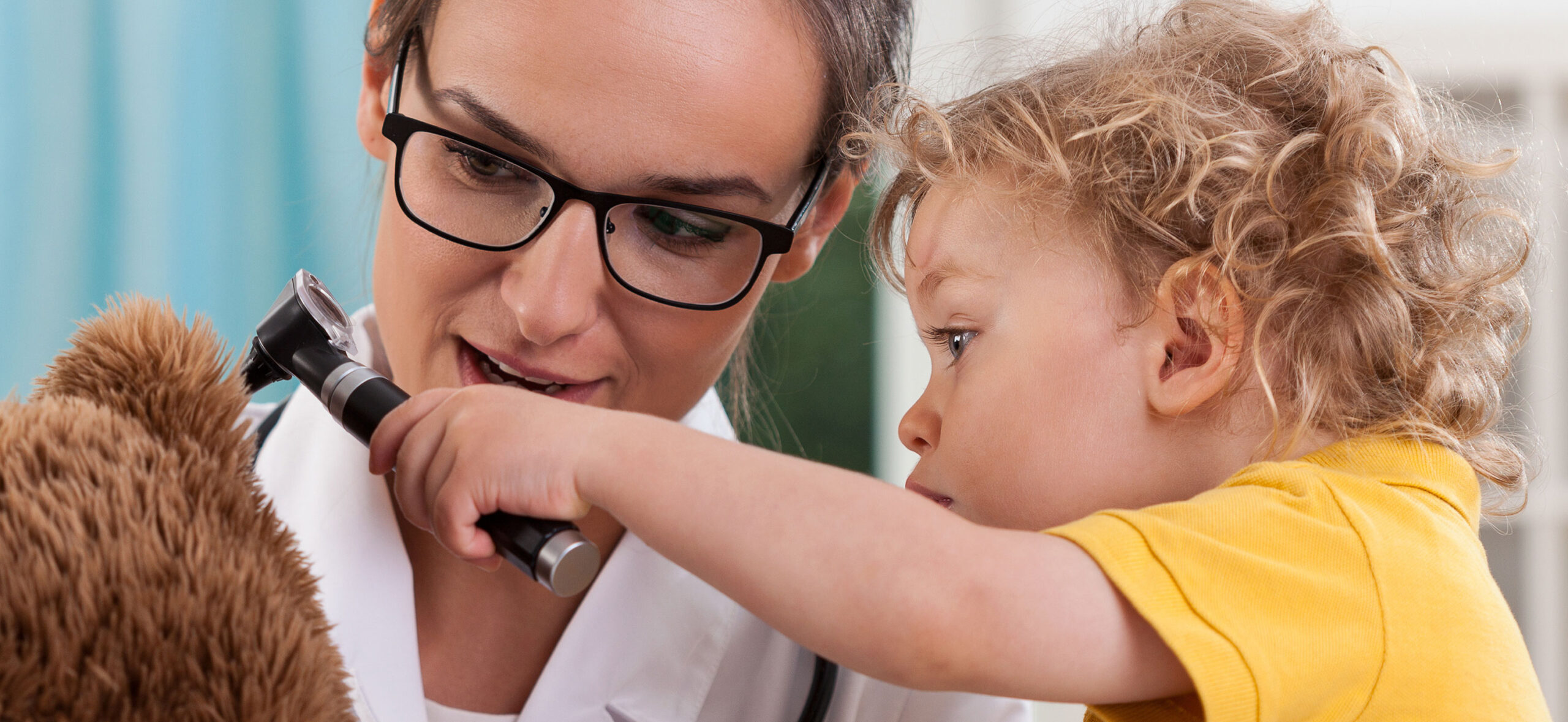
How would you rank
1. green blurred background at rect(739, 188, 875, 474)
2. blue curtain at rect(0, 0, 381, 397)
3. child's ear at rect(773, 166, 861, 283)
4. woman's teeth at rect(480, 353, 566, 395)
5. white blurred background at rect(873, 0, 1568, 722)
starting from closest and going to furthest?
woman's teeth at rect(480, 353, 566, 395) → child's ear at rect(773, 166, 861, 283) → blue curtain at rect(0, 0, 381, 397) → white blurred background at rect(873, 0, 1568, 722) → green blurred background at rect(739, 188, 875, 474)

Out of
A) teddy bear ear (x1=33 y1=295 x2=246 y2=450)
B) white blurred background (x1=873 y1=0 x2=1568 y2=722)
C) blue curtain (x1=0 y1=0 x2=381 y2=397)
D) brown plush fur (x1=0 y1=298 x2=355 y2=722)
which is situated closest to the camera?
brown plush fur (x1=0 y1=298 x2=355 y2=722)

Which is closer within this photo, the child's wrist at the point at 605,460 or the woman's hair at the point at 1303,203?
the child's wrist at the point at 605,460

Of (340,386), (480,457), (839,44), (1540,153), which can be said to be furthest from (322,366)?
(1540,153)

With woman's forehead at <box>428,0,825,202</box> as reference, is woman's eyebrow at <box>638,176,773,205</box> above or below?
below

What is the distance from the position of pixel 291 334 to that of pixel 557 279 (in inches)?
9.6

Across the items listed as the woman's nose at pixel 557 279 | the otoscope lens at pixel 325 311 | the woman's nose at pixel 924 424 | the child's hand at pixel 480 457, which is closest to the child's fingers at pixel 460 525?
the child's hand at pixel 480 457

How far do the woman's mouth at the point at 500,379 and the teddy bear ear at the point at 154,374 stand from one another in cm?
38

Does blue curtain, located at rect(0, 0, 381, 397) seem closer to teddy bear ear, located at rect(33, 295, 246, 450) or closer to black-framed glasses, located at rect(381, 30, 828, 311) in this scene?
black-framed glasses, located at rect(381, 30, 828, 311)

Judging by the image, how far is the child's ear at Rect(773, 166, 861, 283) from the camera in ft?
3.59

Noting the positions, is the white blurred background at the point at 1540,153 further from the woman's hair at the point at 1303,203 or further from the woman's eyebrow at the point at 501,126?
the woman's eyebrow at the point at 501,126

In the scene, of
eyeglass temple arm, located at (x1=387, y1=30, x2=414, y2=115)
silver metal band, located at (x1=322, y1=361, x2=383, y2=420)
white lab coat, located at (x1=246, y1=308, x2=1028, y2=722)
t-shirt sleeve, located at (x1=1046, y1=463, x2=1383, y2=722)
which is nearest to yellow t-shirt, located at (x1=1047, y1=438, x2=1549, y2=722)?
t-shirt sleeve, located at (x1=1046, y1=463, x2=1383, y2=722)

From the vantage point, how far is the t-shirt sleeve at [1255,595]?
0.64 meters

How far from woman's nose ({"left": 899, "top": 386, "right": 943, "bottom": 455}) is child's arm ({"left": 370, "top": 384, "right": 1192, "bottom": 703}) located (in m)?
0.31

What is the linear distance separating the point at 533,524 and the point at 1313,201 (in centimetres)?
69
